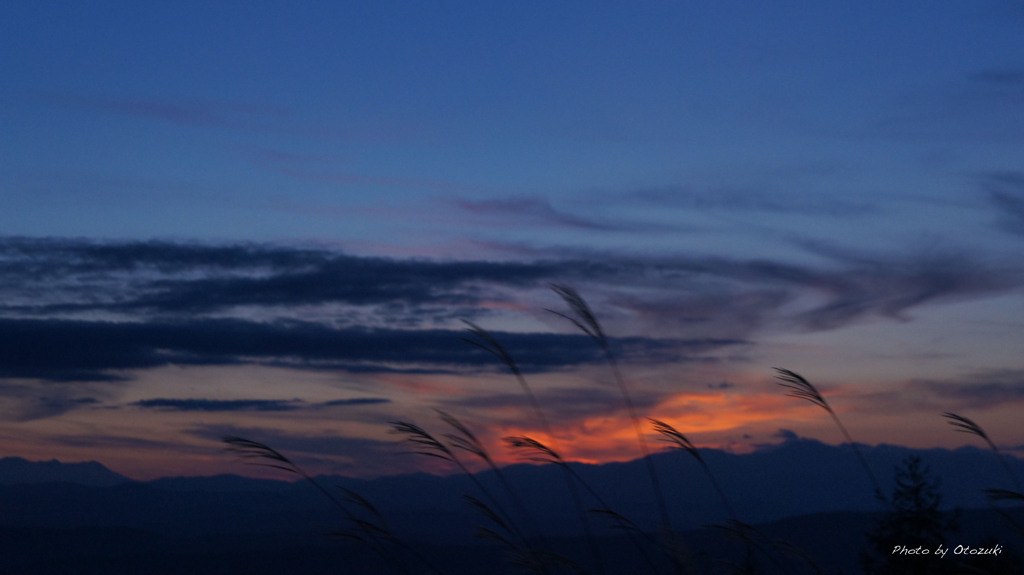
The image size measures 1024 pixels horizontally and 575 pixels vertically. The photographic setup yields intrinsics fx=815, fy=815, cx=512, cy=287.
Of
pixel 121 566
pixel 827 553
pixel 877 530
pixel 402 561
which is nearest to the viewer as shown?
pixel 402 561

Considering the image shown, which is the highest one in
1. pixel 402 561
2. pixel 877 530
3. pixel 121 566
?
pixel 402 561

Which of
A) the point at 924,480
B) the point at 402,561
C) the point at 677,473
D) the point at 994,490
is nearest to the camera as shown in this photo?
the point at 994,490

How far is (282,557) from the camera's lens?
7347 inches

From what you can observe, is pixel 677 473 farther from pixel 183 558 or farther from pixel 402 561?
pixel 183 558

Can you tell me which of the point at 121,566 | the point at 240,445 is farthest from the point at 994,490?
the point at 121,566

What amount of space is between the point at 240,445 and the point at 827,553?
15875 centimetres

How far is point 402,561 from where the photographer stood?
446cm

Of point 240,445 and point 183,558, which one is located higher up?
point 240,445

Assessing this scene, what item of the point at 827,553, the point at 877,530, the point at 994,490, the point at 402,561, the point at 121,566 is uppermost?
the point at 994,490

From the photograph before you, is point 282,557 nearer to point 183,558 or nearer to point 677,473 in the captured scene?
point 183,558

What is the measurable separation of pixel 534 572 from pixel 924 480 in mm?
18254

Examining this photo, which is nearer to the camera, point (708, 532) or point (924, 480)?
point (708, 532)

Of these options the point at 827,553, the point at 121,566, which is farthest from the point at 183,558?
the point at 827,553

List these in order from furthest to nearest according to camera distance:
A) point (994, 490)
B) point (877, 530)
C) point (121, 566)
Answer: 1. point (121, 566)
2. point (877, 530)
3. point (994, 490)
